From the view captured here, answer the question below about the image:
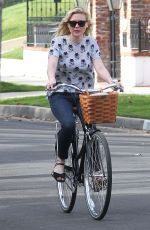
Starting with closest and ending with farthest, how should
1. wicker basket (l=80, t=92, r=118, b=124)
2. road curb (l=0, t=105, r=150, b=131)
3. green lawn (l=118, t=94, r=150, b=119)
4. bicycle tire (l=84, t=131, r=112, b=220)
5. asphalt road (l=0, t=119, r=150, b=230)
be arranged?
bicycle tire (l=84, t=131, r=112, b=220)
wicker basket (l=80, t=92, r=118, b=124)
asphalt road (l=0, t=119, r=150, b=230)
road curb (l=0, t=105, r=150, b=131)
green lawn (l=118, t=94, r=150, b=119)

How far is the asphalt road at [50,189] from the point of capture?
8641 millimetres

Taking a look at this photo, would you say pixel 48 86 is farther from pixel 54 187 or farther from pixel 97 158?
pixel 54 187

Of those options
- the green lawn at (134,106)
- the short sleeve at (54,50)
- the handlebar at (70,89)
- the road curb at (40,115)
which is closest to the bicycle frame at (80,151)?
the handlebar at (70,89)

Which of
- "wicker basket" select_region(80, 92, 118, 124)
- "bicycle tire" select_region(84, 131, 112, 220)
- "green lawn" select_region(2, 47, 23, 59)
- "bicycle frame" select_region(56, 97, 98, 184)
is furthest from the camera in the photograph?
"green lawn" select_region(2, 47, 23, 59)

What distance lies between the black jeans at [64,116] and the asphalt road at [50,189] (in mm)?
561

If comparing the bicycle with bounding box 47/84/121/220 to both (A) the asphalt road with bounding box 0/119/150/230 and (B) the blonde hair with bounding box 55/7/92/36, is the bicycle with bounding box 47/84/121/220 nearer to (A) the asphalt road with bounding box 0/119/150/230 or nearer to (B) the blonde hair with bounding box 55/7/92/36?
(A) the asphalt road with bounding box 0/119/150/230

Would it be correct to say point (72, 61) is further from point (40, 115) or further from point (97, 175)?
point (40, 115)

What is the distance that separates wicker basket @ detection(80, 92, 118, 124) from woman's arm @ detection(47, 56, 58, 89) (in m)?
0.39

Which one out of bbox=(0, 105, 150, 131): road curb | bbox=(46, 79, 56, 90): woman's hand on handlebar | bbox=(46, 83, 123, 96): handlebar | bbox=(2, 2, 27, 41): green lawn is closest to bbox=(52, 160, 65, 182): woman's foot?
bbox=(46, 83, 123, 96): handlebar

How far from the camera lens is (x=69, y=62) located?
9133 mm

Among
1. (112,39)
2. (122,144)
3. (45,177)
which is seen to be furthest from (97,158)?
(112,39)

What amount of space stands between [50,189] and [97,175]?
83.3 inches

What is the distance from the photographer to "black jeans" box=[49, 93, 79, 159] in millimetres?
8922

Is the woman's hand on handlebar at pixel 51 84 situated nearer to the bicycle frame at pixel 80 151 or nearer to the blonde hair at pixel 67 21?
→ the bicycle frame at pixel 80 151
